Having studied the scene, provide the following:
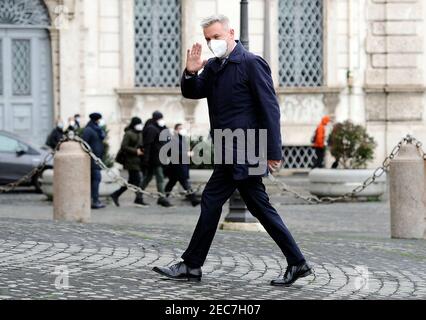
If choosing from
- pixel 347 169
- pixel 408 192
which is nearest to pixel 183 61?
pixel 347 169

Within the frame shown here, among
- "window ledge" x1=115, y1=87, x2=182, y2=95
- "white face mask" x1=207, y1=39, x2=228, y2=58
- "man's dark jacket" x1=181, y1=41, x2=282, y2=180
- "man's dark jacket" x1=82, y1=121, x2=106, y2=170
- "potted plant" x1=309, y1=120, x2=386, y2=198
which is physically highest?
"white face mask" x1=207, y1=39, x2=228, y2=58

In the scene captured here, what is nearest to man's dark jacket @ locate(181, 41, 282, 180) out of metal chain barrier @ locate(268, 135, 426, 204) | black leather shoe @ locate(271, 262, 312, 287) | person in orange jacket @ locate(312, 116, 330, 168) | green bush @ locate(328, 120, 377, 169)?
black leather shoe @ locate(271, 262, 312, 287)

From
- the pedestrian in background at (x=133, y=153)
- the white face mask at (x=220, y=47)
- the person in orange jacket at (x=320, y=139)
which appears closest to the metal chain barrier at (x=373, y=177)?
the pedestrian in background at (x=133, y=153)

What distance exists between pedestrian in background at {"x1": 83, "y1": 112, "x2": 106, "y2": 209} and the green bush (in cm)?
424

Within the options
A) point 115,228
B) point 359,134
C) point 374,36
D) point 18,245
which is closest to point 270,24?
point 374,36

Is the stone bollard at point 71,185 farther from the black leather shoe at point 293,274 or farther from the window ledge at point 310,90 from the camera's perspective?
the window ledge at point 310,90

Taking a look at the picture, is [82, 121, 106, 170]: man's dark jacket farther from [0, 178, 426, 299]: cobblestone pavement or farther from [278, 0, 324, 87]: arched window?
[278, 0, 324, 87]: arched window

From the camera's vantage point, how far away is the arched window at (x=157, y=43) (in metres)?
28.9

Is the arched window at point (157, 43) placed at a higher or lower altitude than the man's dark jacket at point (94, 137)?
higher

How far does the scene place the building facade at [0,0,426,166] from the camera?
2847 cm

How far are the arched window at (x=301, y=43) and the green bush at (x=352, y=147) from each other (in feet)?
20.7

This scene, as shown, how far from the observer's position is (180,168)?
2125 cm

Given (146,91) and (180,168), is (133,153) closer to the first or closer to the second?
(180,168)
